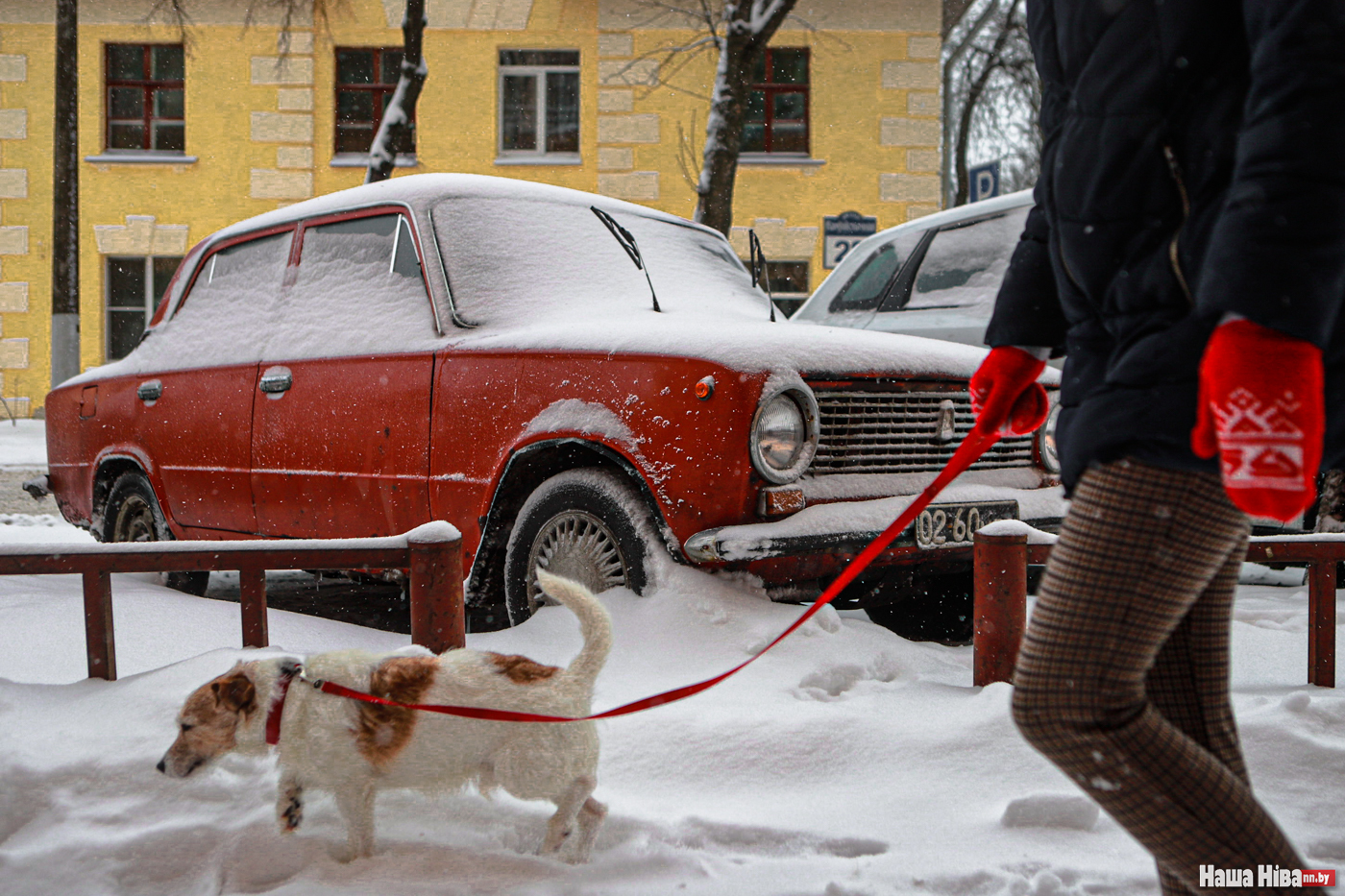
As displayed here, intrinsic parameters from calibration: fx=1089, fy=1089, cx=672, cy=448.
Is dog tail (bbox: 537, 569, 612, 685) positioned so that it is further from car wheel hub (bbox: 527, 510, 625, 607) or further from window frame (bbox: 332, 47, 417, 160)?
window frame (bbox: 332, 47, 417, 160)

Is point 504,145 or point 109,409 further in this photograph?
point 504,145

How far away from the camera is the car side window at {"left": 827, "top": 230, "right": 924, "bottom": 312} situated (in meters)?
6.78

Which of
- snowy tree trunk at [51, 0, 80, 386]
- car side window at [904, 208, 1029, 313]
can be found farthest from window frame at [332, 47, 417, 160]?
car side window at [904, 208, 1029, 313]

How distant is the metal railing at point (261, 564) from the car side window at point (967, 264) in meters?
3.90

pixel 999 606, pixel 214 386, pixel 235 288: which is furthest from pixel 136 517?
pixel 999 606

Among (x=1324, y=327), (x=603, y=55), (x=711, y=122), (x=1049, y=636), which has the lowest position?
(x=1049, y=636)

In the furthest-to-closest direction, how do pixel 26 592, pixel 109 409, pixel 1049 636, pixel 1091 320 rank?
pixel 109 409 < pixel 26 592 < pixel 1091 320 < pixel 1049 636

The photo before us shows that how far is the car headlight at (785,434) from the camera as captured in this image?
10.4ft

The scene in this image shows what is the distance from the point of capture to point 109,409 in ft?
17.6

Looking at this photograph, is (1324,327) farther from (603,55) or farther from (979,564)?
(603,55)

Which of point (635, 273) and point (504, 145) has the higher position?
point (504, 145)

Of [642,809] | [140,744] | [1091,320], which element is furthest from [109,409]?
[1091,320]

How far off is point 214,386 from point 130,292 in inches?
520

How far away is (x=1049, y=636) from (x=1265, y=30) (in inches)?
28.8
